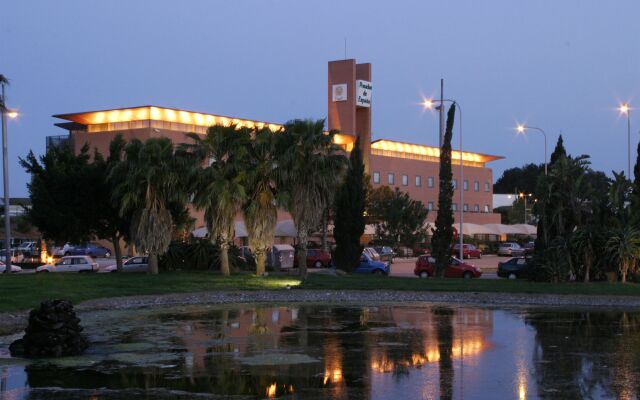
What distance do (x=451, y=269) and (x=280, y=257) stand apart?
31.3ft

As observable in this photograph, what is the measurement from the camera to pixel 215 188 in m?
33.6

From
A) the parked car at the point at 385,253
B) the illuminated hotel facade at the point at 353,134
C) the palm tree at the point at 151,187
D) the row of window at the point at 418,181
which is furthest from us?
the row of window at the point at 418,181

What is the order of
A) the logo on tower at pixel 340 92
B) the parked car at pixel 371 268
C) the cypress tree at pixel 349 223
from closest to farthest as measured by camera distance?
the cypress tree at pixel 349 223 < the parked car at pixel 371 268 < the logo on tower at pixel 340 92

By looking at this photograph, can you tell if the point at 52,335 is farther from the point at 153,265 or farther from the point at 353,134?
the point at 353,134

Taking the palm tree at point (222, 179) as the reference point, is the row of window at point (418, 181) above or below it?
above

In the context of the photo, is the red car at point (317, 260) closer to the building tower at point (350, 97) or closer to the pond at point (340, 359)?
the pond at point (340, 359)

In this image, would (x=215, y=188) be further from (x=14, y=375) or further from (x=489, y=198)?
(x=489, y=198)

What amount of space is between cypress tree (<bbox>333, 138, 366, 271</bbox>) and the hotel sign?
132 feet

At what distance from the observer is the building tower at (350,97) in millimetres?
79750

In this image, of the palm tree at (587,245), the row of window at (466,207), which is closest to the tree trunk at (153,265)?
the palm tree at (587,245)

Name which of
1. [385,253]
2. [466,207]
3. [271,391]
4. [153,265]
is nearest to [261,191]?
[153,265]

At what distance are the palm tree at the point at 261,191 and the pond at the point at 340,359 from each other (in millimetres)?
12696

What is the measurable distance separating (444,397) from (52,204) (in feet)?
97.7

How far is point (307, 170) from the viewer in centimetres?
3353
